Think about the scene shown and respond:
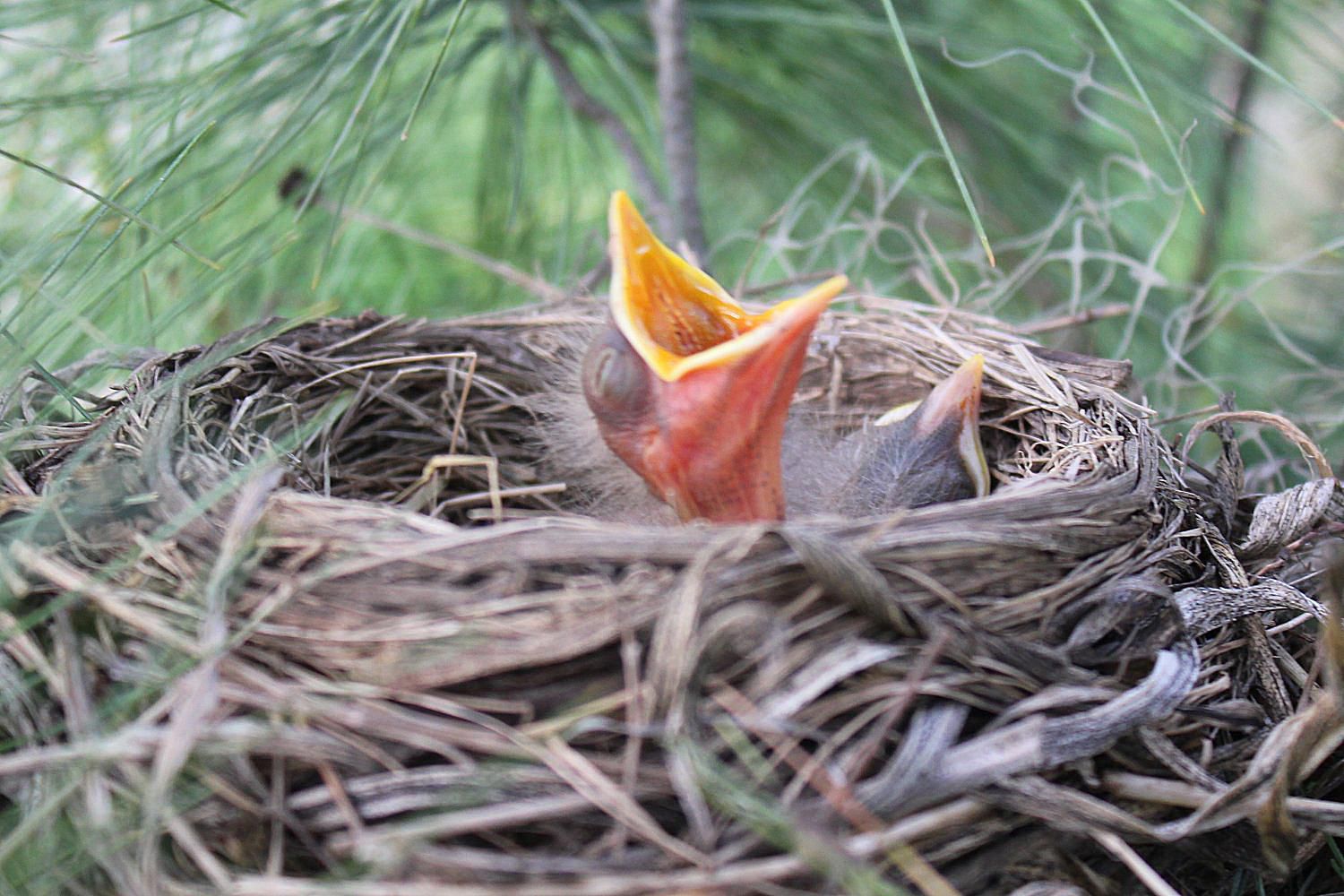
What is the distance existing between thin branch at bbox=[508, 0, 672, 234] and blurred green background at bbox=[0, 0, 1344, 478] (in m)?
0.01

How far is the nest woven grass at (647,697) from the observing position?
58cm

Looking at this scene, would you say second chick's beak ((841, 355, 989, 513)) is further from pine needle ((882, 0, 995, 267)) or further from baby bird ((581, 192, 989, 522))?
pine needle ((882, 0, 995, 267))

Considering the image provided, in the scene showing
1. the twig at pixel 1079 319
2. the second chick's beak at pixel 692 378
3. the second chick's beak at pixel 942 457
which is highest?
the second chick's beak at pixel 692 378

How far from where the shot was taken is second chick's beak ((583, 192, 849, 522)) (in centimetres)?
85

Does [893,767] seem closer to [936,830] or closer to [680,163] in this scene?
[936,830]

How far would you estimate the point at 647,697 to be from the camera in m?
0.59

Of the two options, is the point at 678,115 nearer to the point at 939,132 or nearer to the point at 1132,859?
the point at 939,132

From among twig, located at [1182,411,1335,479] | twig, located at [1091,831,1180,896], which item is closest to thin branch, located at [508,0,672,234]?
twig, located at [1182,411,1335,479]

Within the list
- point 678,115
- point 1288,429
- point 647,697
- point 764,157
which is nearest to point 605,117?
point 678,115

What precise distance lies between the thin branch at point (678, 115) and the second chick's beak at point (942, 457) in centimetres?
38

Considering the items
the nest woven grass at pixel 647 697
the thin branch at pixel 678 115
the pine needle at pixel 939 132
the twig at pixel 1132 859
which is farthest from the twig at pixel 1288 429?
the thin branch at pixel 678 115

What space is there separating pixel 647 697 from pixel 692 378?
335mm

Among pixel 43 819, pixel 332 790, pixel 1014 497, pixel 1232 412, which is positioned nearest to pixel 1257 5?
pixel 1232 412

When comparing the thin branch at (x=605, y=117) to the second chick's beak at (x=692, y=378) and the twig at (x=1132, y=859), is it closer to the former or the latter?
the second chick's beak at (x=692, y=378)
